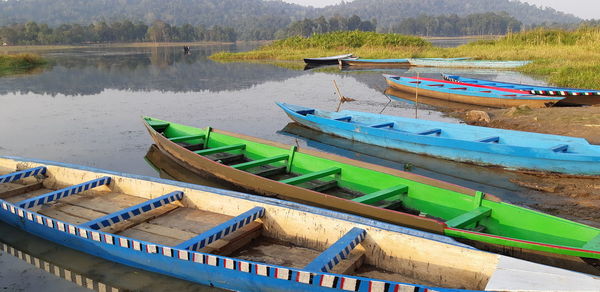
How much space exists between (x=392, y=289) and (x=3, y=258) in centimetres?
531

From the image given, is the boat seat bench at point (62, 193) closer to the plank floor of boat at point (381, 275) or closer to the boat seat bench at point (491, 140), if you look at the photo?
the plank floor of boat at point (381, 275)

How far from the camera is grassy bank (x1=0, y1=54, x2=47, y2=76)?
32.0m

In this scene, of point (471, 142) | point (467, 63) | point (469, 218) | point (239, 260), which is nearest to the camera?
point (239, 260)

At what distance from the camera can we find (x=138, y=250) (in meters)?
4.92

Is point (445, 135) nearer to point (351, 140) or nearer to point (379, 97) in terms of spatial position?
point (351, 140)

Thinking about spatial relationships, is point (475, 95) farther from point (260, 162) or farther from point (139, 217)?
point (139, 217)

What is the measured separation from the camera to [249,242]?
544 cm

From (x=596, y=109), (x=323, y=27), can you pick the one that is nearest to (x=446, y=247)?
(x=596, y=109)

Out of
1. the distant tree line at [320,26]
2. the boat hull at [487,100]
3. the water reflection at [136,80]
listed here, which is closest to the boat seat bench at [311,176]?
the boat hull at [487,100]

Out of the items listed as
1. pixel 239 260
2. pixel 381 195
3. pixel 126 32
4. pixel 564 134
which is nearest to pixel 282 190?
pixel 381 195

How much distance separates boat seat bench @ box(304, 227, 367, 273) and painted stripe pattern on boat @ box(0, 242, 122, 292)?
8.14 ft

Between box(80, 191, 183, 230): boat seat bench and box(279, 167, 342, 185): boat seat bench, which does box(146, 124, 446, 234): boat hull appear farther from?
box(80, 191, 183, 230): boat seat bench

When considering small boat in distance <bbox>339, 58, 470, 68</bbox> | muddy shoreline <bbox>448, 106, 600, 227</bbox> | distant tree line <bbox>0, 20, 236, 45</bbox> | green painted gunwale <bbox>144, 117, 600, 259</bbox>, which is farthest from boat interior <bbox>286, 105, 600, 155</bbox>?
distant tree line <bbox>0, 20, 236, 45</bbox>

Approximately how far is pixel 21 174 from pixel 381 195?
18.3 feet
